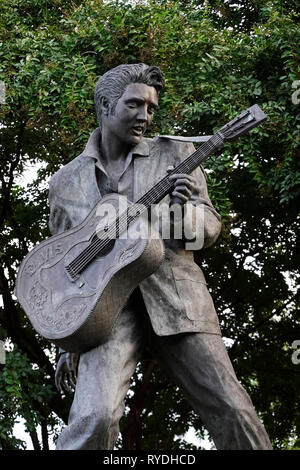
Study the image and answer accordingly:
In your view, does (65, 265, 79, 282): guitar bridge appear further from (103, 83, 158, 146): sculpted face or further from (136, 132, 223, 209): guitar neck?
(103, 83, 158, 146): sculpted face

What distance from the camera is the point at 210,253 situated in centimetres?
1252

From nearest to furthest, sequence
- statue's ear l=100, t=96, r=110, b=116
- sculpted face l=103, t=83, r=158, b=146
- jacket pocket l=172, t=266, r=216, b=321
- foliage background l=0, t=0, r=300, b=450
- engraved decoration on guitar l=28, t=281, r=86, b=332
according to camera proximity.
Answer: engraved decoration on guitar l=28, t=281, r=86, b=332
jacket pocket l=172, t=266, r=216, b=321
sculpted face l=103, t=83, r=158, b=146
statue's ear l=100, t=96, r=110, b=116
foliage background l=0, t=0, r=300, b=450

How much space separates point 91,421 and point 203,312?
0.79 metres

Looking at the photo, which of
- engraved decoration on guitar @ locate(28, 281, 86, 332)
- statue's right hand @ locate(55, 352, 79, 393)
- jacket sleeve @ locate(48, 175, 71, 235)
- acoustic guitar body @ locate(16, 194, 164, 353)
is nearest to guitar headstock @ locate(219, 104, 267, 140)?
acoustic guitar body @ locate(16, 194, 164, 353)

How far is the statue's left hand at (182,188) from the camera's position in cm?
475

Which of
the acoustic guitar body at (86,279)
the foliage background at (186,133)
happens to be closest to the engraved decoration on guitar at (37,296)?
the acoustic guitar body at (86,279)

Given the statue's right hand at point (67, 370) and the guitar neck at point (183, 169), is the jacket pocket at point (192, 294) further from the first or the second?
the statue's right hand at point (67, 370)

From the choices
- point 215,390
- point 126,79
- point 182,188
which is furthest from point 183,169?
point 215,390

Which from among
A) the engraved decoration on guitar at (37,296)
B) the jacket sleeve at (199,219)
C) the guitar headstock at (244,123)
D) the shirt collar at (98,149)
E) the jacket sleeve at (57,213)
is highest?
the shirt collar at (98,149)

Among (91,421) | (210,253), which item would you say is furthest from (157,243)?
(210,253)

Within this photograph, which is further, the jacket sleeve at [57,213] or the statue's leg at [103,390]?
the jacket sleeve at [57,213]

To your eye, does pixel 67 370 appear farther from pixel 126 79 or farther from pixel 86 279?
pixel 126 79

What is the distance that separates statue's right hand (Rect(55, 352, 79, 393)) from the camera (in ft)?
16.7

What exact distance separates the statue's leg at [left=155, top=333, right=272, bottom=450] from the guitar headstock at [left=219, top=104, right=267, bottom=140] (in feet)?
3.27
